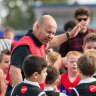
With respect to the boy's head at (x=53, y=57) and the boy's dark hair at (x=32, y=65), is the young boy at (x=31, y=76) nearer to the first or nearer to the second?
the boy's dark hair at (x=32, y=65)

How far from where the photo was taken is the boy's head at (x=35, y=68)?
5488 millimetres

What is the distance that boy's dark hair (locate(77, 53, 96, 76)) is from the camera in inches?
228

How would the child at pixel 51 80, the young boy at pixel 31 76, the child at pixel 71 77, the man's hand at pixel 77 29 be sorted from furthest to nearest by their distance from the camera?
the child at pixel 71 77, the man's hand at pixel 77 29, the child at pixel 51 80, the young boy at pixel 31 76

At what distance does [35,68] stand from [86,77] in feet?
2.54

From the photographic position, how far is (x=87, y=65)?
580 cm

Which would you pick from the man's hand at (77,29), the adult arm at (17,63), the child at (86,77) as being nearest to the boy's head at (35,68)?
the adult arm at (17,63)

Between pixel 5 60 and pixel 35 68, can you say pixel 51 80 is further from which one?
pixel 5 60

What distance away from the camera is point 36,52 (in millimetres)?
6145

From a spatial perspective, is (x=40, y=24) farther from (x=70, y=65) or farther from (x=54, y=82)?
(x=70, y=65)

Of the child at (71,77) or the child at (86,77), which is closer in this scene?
the child at (86,77)

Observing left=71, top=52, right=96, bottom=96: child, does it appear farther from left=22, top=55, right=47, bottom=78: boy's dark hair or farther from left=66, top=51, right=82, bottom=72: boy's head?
left=66, top=51, right=82, bottom=72: boy's head

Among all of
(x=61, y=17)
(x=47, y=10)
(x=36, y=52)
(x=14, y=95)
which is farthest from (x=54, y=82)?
(x=61, y=17)

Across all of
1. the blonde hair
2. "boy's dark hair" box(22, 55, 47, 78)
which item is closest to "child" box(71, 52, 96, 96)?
"boy's dark hair" box(22, 55, 47, 78)

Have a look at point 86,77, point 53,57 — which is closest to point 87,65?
point 86,77
